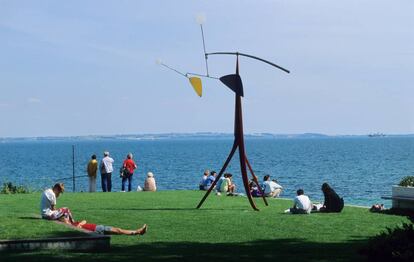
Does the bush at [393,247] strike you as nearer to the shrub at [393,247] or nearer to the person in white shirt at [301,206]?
the shrub at [393,247]

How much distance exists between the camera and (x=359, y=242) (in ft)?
44.8

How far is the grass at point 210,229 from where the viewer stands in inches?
472

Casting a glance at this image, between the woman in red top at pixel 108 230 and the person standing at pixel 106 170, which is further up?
the person standing at pixel 106 170

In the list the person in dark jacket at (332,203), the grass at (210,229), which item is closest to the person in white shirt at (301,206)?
the grass at (210,229)

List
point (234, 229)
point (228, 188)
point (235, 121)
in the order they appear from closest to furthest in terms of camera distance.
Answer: point (234, 229), point (235, 121), point (228, 188)

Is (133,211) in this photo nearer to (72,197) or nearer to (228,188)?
(72,197)

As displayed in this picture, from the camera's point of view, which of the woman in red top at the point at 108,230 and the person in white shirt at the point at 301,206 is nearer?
the woman in red top at the point at 108,230

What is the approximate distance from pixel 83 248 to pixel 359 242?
4.80 meters

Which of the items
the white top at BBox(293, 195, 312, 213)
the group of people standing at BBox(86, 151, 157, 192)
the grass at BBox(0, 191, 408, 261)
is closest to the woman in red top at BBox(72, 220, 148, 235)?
the grass at BBox(0, 191, 408, 261)

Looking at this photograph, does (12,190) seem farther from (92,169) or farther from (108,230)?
(108,230)

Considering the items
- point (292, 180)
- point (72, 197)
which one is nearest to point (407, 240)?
point (72, 197)

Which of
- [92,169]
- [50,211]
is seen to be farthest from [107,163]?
[50,211]

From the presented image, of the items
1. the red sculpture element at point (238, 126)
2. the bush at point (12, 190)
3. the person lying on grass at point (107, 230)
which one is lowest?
the bush at point (12, 190)

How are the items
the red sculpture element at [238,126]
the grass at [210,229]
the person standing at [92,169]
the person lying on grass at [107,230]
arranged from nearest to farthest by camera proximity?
the grass at [210,229] → the person lying on grass at [107,230] → the red sculpture element at [238,126] → the person standing at [92,169]
